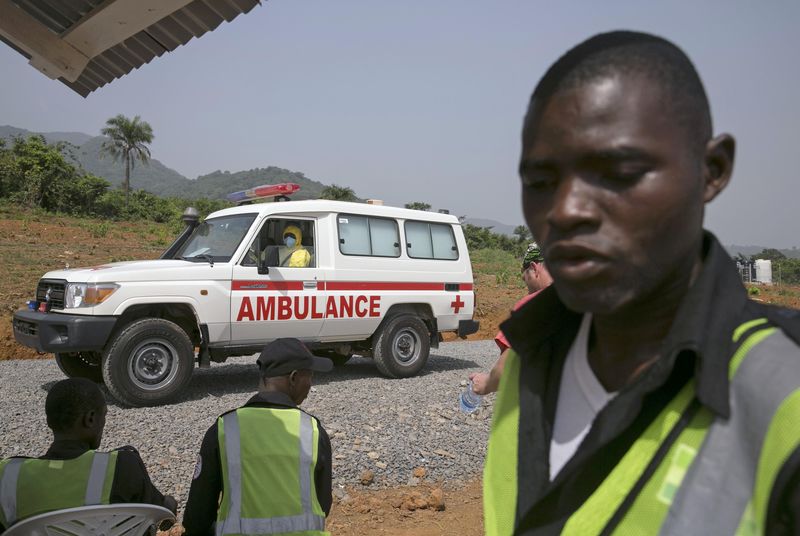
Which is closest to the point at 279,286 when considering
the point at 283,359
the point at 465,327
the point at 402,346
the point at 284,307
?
the point at 284,307

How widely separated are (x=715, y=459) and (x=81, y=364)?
8111 mm

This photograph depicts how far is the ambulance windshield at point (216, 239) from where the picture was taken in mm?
7459

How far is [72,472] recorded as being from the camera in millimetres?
2383

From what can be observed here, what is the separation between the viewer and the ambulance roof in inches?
305

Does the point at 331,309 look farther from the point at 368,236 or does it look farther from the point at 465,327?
the point at 465,327

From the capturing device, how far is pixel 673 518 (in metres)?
0.77

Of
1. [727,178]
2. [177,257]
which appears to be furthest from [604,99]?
[177,257]

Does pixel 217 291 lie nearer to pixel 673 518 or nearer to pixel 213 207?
pixel 673 518

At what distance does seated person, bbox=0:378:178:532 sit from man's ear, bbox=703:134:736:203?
7.84ft

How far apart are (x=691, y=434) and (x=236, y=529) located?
2042 millimetres

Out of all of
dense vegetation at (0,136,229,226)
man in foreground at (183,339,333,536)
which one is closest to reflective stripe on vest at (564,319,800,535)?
man in foreground at (183,339,333,536)

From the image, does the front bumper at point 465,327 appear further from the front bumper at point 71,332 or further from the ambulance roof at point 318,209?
the front bumper at point 71,332

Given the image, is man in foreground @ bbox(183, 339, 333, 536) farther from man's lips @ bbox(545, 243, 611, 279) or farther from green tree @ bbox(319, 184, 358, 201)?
green tree @ bbox(319, 184, 358, 201)

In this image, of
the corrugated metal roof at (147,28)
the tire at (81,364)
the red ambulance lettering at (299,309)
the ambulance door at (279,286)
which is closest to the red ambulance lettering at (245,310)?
the ambulance door at (279,286)
